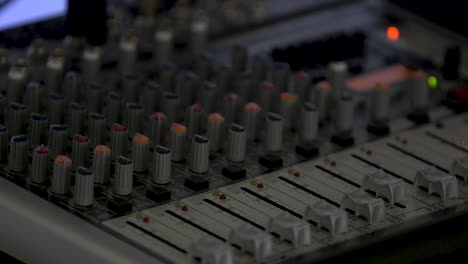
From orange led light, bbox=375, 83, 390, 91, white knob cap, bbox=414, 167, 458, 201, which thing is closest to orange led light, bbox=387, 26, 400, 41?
orange led light, bbox=375, 83, 390, 91

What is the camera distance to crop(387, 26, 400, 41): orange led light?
4129 mm

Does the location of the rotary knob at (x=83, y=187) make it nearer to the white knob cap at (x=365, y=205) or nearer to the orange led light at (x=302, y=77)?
the white knob cap at (x=365, y=205)

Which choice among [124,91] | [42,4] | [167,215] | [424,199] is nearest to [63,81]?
[124,91]

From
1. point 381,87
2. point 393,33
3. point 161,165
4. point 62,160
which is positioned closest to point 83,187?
point 62,160

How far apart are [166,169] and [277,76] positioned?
72 centimetres

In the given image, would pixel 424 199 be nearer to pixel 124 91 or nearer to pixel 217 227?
pixel 217 227

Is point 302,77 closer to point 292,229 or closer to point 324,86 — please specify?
point 324,86

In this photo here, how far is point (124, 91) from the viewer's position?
3.43m

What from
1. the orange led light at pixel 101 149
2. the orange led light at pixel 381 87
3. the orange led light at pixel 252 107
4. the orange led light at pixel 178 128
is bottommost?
the orange led light at pixel 101 149

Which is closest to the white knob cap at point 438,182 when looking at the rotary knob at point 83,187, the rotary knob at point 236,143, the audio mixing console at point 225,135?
the audio mixing console at point 225,135

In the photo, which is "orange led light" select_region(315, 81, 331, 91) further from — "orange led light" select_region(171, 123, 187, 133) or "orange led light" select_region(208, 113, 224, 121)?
"orange led light" select_region(171, 123, 187, 133)

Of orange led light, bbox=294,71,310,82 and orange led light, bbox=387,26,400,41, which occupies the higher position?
orange led light, bbox=387,26,400,41

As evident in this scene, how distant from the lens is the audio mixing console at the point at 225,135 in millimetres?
2814

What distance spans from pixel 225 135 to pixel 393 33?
108 cm
